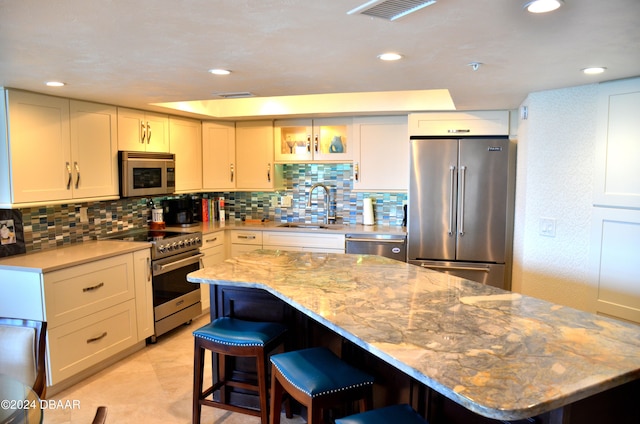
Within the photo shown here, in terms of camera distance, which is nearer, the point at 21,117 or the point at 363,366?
the point at 363,366

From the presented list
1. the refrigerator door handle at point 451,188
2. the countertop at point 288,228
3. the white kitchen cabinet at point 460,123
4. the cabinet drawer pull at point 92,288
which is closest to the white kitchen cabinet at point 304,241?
the countertop at point 288,228

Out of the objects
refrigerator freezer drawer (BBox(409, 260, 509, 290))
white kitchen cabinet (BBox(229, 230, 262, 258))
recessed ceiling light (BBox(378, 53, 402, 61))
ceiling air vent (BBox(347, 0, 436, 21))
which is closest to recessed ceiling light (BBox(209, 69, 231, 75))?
recessed ceiling light (BBox(378, 53, 402, 61))

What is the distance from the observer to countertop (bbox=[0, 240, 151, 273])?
2895 mm

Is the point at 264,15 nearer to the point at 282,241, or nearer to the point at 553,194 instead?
the point at 553,194

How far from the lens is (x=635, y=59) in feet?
7.32

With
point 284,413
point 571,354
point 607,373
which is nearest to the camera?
point 607,373

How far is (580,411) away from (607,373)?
18cm

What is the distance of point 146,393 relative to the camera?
3.04 metres

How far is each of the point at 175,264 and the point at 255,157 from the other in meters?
1.53

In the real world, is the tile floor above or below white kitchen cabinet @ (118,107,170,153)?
below

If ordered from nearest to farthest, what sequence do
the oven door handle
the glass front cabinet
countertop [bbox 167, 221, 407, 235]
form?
the oven door handle
countertop [bbox 167, 221, 407, 235]
the glass front cabinet

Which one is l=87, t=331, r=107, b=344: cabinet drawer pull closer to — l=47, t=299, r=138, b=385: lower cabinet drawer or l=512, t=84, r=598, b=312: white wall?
l=47, t=299, r=138, b=385: lower cabinet drawer

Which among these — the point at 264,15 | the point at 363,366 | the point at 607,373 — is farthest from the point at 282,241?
the point at 607,373

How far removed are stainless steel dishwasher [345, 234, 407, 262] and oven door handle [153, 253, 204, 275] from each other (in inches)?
57.6
